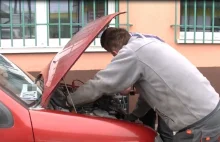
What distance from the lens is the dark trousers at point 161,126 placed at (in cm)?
287

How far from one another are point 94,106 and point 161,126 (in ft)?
1.77

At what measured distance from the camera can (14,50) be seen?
6074mm

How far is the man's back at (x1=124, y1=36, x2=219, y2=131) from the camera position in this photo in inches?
103

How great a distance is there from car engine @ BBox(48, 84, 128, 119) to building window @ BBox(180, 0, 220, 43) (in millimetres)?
3538

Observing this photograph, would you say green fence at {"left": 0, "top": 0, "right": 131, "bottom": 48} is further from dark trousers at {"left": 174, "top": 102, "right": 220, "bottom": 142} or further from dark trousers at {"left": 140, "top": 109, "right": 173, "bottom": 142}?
dark trousers at {"left": 174, "top": 102, "right": 220, "bottom": 142}

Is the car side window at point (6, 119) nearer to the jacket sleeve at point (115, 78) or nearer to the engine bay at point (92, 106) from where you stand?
the engine bay at point (92, 106)

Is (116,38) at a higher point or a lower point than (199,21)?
lower

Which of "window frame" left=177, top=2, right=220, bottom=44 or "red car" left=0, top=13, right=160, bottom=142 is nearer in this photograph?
"red car" left=0, top=13, right=160, bottom=142

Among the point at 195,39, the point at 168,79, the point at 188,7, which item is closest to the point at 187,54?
the point at 195,39

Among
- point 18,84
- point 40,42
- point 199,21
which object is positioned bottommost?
point 18,84

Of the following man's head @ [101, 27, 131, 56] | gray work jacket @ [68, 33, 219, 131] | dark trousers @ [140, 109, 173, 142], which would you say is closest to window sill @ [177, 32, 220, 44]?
dark trousers @ [140, 109, 173, 142]

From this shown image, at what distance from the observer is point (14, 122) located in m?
2.30

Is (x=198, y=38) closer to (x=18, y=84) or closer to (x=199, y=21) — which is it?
(x=199, y=21)

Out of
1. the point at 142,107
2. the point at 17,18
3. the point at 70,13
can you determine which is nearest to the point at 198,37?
the point at 70,13
